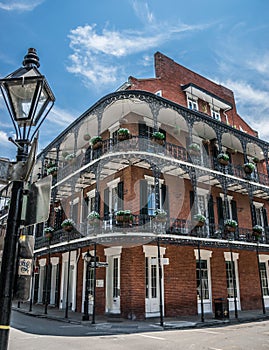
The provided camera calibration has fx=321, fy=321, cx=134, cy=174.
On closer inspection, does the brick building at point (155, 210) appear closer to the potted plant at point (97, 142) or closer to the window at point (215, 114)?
the potted plant at point (97, 142)

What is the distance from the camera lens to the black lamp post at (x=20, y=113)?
8.81 feet

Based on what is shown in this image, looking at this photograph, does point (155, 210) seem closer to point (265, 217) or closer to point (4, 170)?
point (4, 170)

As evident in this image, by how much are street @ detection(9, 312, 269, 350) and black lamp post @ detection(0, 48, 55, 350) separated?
5.89 m

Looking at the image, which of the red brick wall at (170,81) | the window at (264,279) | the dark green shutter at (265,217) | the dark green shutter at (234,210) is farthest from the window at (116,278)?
the dark green shutter at (265,217)

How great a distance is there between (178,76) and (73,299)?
45.8 ft

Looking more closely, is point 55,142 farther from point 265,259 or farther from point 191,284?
point 265,259

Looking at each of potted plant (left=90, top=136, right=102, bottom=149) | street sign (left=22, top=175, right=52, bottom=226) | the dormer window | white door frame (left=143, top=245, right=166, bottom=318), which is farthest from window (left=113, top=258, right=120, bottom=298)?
street sign (left=22, top=175, right=52, bottom=226)

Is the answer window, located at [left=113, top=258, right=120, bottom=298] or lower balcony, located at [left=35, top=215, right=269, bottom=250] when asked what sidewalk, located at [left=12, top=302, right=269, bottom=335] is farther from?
lower balcony, located at [left=35, top=215, right=269, bottom=250]

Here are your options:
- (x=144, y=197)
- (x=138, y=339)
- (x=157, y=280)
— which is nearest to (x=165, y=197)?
(x=144, y=197)

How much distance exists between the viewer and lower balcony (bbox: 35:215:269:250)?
12.2 metres

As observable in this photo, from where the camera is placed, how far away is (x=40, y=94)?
122 inches

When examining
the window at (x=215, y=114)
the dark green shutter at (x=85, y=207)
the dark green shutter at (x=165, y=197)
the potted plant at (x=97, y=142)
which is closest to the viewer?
the potted plant at (x=97, y=142)

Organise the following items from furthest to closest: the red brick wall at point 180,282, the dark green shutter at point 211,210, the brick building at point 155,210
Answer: the dark green shutter at point 211,210, the red brick wall at point 180,282, the brick building at point 155,210

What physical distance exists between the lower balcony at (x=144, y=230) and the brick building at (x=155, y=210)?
0.05 meters
